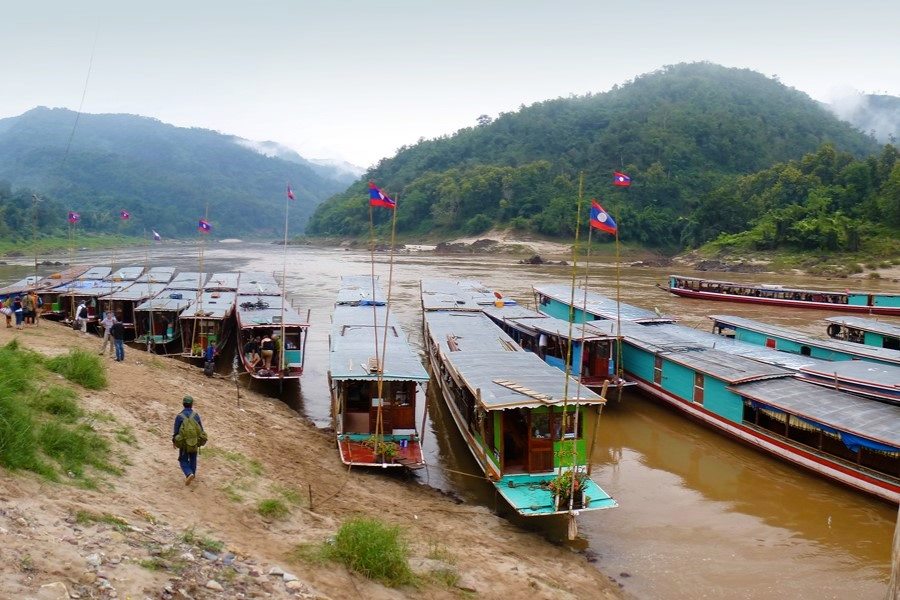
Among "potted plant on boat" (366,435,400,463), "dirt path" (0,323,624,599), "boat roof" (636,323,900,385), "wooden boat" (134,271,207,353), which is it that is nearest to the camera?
"dirt path" (0,323,624,599)

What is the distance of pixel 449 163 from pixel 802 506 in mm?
136597

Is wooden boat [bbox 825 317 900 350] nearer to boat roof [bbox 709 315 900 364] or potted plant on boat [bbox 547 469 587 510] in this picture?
boat roof [bbox 709 315 900 364]

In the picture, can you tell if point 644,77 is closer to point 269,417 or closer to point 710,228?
point 710,228

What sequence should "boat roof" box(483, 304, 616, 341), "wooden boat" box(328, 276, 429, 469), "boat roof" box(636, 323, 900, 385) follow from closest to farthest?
"wooden boat" box(328, 276, 429, 469) < "boat roof" box(636, 323, 900, 385) < "boat roof" box(483, 304, 616, 341)

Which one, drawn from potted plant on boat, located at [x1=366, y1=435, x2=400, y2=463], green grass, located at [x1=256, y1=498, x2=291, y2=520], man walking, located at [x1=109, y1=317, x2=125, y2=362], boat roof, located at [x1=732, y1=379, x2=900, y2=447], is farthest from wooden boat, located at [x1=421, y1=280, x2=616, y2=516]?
man walking, located at [x1=109, y1=317, x2=125, y2=362]

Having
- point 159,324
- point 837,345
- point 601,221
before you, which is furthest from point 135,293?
point 837,345

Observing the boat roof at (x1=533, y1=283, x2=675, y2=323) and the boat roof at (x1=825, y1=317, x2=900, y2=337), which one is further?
the boat roof at (x1=533, y1=283, x2=675, y2=323)

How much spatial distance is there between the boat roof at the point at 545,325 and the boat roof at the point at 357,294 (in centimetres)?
545

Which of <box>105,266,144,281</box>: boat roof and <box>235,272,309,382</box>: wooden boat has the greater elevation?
<box>105,266,144,281</box>: boat roof

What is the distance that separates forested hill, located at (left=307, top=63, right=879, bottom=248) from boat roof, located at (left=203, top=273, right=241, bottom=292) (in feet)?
211

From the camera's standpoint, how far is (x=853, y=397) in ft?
51.0

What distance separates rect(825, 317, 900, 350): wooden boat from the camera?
2402 cm

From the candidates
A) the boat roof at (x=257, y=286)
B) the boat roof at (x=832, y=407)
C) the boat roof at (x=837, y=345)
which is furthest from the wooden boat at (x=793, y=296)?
the boat roof at (x=257, y=286)

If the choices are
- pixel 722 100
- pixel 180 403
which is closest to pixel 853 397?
pixel 180 403
